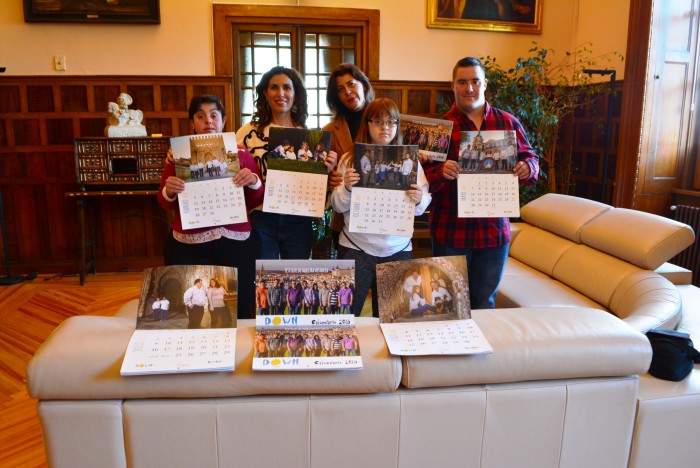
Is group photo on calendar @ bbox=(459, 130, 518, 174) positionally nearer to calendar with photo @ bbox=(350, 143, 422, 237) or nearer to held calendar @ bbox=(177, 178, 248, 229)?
calendar with photo @ bbox=(350, 143, 422, 237)

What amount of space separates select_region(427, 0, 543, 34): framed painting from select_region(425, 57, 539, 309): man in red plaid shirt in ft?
10.2

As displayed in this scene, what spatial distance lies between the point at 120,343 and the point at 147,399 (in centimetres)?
14

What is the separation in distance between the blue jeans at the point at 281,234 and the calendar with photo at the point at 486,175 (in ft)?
2.08

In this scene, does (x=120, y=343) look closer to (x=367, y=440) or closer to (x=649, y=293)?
(x=367, y=440)

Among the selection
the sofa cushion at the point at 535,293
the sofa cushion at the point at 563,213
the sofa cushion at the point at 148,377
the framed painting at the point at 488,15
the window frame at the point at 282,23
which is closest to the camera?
the sofa cushion at the point at 148,377

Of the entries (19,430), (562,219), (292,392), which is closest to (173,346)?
(292,392)

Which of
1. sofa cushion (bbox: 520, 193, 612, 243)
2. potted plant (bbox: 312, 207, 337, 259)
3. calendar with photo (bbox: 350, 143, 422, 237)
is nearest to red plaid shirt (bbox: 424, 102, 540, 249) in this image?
calendar with photo (bbox: 350, 143, 422, 237)

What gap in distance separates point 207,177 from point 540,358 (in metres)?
1.23

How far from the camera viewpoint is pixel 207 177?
74.6 inches

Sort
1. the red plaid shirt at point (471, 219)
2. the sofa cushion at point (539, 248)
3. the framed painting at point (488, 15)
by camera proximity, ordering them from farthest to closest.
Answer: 1. the framed painting at point (488, 15)
2. the sofa cushion at point (539, 248)
3. the red plaid shirt at point (471, 219)

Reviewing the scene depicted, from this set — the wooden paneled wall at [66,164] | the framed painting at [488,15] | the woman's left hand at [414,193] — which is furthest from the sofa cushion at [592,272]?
the framed painting at [488,15]

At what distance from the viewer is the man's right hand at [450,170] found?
1.99 m

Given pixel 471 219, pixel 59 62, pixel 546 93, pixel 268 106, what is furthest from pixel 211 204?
pixel 546 93

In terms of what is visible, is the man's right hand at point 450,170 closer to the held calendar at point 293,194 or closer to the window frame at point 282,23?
the held calendar at point 293,194
